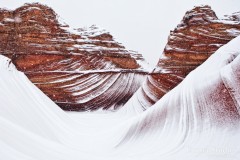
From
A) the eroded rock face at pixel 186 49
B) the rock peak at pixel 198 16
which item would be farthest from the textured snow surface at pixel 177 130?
the rock peak at pixel 198 16

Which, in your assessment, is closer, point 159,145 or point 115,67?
point 159,145

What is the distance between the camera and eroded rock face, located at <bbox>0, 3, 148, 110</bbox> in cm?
163

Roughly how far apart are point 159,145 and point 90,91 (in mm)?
1146

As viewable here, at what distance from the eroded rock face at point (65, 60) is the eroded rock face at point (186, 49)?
0.30 m

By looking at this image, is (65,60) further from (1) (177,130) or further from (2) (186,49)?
(1) (177,130)

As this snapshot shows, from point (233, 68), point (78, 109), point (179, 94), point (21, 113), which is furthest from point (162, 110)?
point (78, 109)

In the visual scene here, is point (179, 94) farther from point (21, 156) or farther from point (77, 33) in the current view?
point (77, 33)

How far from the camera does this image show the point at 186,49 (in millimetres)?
1387

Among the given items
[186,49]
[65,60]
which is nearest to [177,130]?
[186,49]

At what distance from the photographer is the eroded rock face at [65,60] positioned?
1633mm

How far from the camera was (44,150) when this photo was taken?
0.42 metres

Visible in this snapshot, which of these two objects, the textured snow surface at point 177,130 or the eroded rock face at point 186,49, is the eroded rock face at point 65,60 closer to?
the eroded rock face at point 186,49

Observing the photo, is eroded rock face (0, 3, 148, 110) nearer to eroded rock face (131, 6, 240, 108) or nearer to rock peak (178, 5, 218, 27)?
eroded rock face (131, 6, 240, 108)

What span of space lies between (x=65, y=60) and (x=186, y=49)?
0.76 meters
